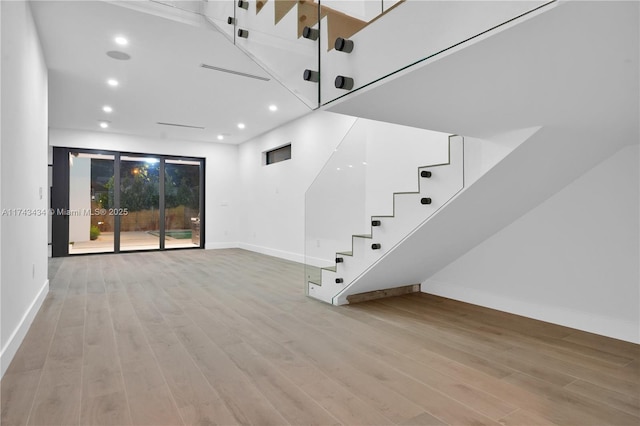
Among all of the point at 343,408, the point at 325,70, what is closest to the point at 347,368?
the point at 343,408

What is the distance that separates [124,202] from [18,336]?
7.38m

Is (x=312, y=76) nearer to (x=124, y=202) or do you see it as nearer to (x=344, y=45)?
(x=344, y=45)

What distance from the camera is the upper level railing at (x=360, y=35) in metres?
1.35

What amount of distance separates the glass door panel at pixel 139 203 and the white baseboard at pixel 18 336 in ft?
19.4

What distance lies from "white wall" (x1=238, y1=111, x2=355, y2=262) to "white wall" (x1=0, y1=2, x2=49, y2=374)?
4.22 metres

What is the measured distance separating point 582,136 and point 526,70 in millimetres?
1432

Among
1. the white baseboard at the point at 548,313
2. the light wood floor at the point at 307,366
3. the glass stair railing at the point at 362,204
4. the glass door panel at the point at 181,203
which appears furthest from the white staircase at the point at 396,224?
the glass door panel at the point at 181,203

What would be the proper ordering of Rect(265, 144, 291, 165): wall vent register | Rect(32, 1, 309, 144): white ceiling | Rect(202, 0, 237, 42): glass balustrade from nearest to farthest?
Rect(202, 0, 237, 42): glass balustrade, Rect(32, 1, 309, 144): white ceiling, Rect(265, 144, 291, 165): wall vent register

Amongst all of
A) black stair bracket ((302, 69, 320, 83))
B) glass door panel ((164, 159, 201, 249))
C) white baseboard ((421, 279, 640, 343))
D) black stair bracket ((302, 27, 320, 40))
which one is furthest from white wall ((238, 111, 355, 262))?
black stair bracket ((302, 69, 320, 83))

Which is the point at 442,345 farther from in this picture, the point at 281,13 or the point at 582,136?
the point at 281,13

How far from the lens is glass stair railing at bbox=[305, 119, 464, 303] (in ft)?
11.7

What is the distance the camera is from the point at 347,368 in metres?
2.56

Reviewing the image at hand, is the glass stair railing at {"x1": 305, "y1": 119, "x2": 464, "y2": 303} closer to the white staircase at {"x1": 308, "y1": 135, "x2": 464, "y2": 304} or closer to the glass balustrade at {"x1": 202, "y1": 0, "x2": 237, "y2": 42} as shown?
the white staircase at {"x1": 308, "y1": 135, "x2": 464, "y2": 304}

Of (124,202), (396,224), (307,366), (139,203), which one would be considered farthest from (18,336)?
(139,203)
